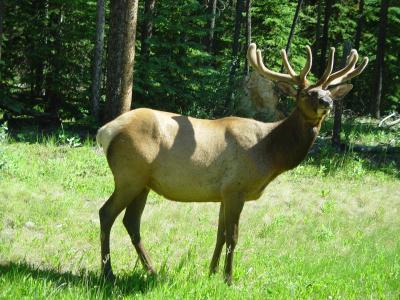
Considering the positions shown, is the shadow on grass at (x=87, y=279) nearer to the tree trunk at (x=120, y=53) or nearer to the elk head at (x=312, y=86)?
the elk head at (x=312, y=86)

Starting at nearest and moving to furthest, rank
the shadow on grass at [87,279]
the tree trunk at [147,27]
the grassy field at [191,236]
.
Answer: the shadow on grass at [87,279] < the grassy field at [191,236] < the tree trunk at [147,27]

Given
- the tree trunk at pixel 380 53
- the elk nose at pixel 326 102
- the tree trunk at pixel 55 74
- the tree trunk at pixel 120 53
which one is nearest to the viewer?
the elk nose at pixel 326 102

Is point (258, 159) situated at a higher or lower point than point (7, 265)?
higher

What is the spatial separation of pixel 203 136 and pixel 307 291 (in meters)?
1.97

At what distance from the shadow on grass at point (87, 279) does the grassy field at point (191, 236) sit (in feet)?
0.06

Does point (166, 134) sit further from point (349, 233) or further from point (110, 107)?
point (110, 107)

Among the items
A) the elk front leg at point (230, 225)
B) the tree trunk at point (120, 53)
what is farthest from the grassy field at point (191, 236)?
the tree trunk at point (120, 53)

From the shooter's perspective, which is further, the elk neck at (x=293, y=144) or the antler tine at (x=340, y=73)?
the antler tine at (x=340, y=73)

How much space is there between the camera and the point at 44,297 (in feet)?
13.9

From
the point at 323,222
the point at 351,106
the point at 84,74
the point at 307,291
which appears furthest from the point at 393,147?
the point at 351,106

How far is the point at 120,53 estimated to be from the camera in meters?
11.8

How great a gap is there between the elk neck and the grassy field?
1.24 metres

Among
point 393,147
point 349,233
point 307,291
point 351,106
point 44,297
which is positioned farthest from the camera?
point 351,106

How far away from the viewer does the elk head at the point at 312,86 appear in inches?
221
